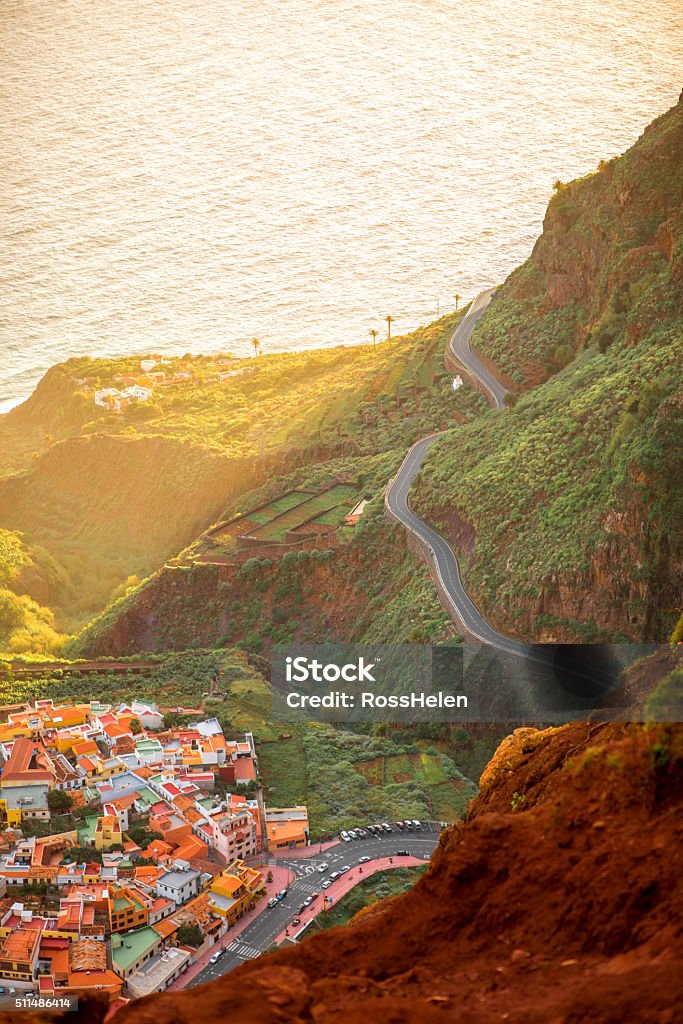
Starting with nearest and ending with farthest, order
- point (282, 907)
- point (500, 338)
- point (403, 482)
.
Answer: point (282, 907), point (403, 482), point (500, 338)

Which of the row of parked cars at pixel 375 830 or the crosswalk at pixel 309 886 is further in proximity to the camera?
the row of parked cars at pixel 375 830

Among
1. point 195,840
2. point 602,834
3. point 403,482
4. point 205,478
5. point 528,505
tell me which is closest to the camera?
point 602,834

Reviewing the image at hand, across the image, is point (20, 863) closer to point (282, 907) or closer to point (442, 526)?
point (282, 907)

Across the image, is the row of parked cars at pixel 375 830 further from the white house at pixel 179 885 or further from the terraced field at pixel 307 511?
the terraced field at pixel 307 511

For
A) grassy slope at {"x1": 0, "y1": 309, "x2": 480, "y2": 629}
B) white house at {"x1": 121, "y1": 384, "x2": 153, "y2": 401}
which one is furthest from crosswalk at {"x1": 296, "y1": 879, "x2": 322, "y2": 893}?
white house at {"x1": 121, "y1": 384, "x2": 153, "y2": 401}

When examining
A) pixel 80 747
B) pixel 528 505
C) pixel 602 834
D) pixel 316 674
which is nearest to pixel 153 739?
pixel 80 747

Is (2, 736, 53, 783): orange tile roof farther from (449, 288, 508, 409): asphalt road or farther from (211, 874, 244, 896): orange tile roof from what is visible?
(449, 288, 508, 409): asphalt road

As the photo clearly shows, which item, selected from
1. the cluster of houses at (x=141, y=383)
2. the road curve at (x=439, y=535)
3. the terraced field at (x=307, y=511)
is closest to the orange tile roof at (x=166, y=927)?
the road curve at (x=439, y=535)
